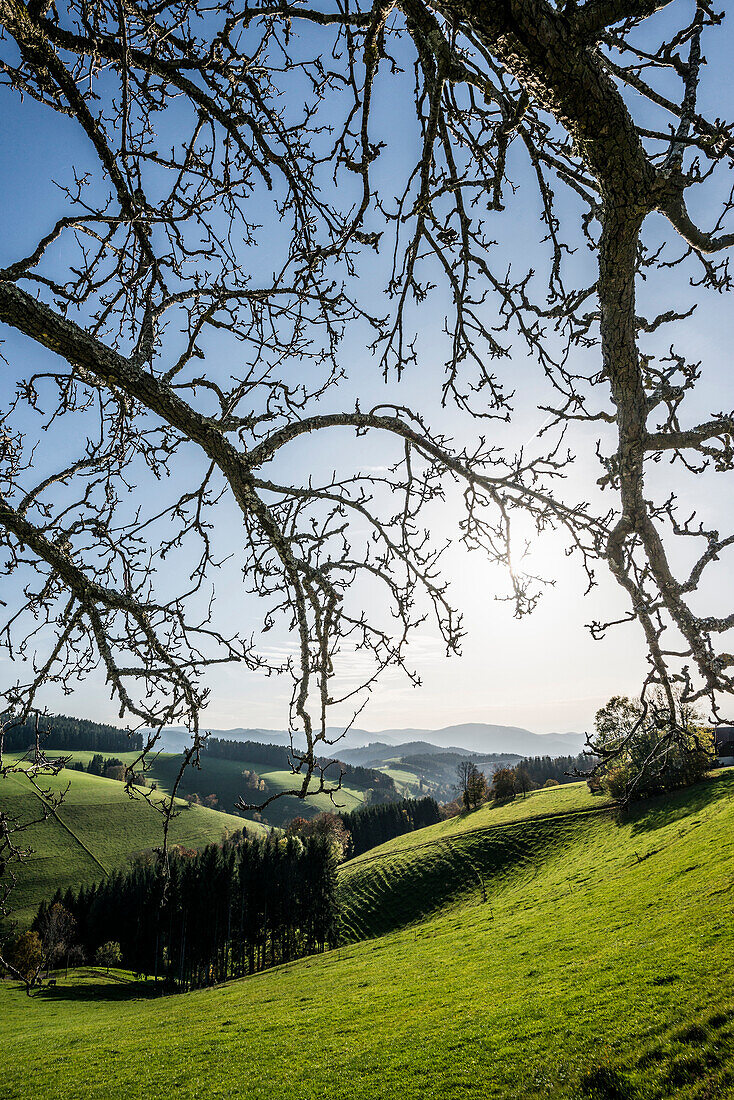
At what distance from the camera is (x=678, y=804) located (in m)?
39.8

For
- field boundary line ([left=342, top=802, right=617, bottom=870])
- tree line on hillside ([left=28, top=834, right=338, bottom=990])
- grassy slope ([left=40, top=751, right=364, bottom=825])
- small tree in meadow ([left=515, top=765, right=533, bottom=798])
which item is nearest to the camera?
field boundary line ([left=342, top=802, right=617, bottom=870])

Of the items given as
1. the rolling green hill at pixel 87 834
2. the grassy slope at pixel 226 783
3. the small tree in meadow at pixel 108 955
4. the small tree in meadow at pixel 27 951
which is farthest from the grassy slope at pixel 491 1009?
the grassy slope at pixel 226 783

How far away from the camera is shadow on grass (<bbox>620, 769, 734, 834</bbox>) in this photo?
37.6 meters

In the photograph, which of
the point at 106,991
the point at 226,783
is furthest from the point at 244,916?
the point at 226,783

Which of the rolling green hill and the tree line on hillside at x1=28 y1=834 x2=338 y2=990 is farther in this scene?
the rolling green hill

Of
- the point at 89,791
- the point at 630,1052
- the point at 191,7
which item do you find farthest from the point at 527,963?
the point at 89,791

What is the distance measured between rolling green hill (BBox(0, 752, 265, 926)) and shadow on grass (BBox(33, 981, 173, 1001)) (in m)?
16.7

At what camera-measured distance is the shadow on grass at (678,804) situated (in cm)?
3762

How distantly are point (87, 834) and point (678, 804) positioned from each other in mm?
77085

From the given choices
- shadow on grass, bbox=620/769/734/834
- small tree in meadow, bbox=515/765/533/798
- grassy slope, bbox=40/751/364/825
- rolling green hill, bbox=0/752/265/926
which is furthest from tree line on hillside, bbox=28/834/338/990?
grassy slope, bbox=40/751/364/825

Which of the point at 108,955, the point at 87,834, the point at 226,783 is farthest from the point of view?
the point at 226,783

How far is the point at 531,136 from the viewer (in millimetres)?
2201

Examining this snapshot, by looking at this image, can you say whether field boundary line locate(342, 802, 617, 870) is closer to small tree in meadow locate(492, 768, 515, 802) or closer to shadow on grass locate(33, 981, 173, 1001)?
small tree in meadow locate(492, 768, 515, 802)

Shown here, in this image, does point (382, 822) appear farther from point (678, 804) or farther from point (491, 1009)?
point (491, 1009)
